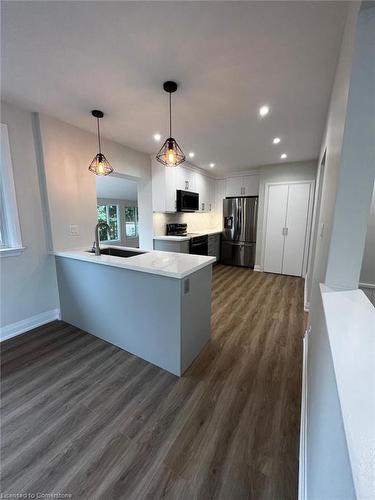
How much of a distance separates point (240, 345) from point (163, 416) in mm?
Result: 1114

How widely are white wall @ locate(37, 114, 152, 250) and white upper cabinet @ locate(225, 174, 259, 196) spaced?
326cm

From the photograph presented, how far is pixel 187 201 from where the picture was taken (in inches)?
186

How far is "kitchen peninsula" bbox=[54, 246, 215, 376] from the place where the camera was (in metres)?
1.85

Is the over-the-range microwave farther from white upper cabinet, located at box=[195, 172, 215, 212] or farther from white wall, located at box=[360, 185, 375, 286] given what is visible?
white wall, located at box=[360, 185, 375, 286]

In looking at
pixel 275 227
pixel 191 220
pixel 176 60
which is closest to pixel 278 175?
pixel 275 227

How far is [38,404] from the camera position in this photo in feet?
5.32

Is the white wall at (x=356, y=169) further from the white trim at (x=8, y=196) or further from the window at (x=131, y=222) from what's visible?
the window at (x=131, y=222)

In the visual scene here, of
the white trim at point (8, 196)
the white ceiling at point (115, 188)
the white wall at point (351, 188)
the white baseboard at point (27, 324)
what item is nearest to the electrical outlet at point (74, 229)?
the white trim at point (8, 196)

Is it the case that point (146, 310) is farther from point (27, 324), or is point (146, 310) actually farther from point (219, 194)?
point (219, 194)

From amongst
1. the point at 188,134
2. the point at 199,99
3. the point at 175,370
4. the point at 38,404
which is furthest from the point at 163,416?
the point at 188,134

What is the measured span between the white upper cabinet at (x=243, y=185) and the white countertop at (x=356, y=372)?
4.67m

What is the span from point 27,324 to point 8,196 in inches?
61.4

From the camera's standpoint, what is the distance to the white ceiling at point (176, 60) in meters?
1.25

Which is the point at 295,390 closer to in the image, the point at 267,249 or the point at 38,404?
the point at 38,404
